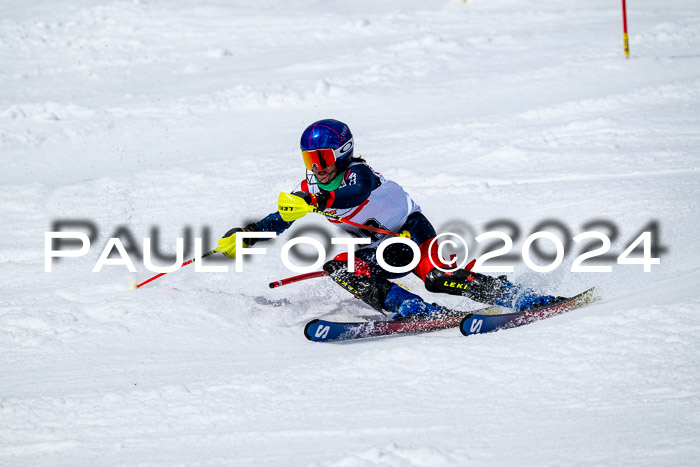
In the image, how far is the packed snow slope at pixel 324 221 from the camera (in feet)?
11.9

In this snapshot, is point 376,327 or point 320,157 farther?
point 320,157

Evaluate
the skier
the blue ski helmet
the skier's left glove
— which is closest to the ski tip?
the skier

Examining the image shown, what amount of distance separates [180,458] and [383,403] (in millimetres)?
991

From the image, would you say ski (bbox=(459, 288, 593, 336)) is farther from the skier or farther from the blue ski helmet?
the blue ski helmet

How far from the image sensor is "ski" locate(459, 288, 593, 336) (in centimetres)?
470

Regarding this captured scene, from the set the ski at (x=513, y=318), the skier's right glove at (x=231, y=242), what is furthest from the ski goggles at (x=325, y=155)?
the ski at (x=513, y=318)

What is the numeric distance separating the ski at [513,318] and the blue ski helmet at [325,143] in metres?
1.38

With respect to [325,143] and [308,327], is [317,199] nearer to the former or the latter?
[325,143]

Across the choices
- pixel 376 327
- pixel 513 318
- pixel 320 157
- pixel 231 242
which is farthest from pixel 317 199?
pixel 513 318

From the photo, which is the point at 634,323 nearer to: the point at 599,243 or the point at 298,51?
the point at 599,243

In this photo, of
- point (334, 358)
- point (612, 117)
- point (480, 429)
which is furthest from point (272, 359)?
point (612, 117)

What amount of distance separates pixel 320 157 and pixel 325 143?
10cm

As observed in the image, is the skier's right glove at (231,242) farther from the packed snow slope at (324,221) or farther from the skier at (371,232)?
the packed snow slope at (324,221)

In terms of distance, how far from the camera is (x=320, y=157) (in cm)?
520
